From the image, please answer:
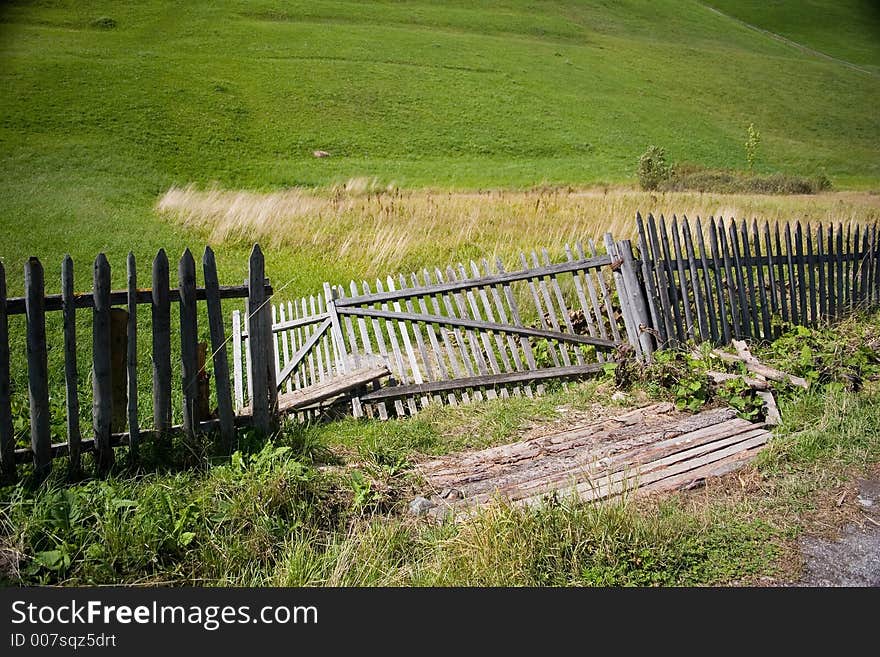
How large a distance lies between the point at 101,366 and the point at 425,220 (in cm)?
970

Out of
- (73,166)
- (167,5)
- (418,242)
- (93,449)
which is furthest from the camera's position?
(167,5)

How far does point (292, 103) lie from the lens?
110ft

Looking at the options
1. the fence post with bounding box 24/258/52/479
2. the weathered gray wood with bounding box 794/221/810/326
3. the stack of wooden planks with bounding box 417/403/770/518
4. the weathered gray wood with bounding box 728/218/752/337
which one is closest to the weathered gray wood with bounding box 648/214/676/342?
the weathered gray wood with bounding box 728/218/752/337

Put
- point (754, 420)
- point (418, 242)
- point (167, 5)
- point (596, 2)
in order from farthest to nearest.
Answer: point (596, 2), point (167, 5), point (418, 242), point (754, 420)

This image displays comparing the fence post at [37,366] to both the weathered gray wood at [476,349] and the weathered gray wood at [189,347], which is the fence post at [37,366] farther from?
the weathered gray wood at [476,349]

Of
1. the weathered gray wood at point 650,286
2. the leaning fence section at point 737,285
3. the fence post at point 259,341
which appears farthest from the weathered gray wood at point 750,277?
the fence post at point 259,341

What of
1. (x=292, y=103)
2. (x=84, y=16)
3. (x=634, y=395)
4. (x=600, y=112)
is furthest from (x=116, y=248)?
(x=600, y=112)

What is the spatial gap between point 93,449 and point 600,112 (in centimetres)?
3845

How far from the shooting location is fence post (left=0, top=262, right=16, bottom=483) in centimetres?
404

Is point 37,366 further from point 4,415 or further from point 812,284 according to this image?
point 812,284

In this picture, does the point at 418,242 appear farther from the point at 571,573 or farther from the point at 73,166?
the point at 73,166

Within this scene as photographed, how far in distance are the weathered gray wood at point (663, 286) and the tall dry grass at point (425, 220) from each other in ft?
15.2

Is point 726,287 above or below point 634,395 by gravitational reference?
above

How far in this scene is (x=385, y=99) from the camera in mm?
36250
